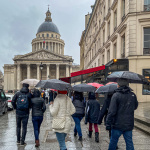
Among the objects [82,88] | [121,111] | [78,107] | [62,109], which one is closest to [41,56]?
[82,88]

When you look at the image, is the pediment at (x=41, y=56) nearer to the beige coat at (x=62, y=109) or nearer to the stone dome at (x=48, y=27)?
the stone dome at (x=48, y=27)

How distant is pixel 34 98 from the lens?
19.9ft

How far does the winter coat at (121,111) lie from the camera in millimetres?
4113

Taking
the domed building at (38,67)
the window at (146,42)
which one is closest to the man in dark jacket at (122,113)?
the window at (146,42)

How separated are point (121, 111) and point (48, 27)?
114 m

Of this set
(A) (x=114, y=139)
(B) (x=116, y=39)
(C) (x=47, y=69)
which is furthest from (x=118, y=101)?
(C) (x=47, y=69)

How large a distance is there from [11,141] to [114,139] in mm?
3749

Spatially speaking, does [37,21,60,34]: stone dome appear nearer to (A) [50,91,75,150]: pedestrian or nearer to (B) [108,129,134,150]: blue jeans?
(A) [50,91,75,150]: pedestrian

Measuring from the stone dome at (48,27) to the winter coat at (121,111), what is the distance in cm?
11204

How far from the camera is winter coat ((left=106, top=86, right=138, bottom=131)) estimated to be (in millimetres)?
4113

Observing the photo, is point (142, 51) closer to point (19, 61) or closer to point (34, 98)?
point (34, 98)

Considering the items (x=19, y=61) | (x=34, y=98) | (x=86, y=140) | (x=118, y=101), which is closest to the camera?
(x=118, y=101)

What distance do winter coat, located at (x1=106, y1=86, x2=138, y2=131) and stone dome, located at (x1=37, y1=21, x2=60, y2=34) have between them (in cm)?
11204

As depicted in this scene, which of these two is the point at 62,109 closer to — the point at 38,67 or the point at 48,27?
the point at 38,67
